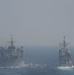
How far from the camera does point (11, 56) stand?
194625 millimetres

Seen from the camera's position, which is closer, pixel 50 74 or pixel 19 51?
pixel 50 74

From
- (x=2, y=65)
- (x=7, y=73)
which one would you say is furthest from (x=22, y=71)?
(x=2, y=65)

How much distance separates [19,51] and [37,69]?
25.7m

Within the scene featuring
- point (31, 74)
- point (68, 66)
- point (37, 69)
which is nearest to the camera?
point (31, 74)

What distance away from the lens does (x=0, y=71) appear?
548 feet

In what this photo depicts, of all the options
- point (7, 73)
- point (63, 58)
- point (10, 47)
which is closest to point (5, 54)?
point (10, 47)

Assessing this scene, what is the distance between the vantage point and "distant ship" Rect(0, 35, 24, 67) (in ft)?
630

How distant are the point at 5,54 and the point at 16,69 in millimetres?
20196

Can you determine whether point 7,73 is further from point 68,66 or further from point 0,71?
point 68,66

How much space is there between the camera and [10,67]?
18312 centimetres

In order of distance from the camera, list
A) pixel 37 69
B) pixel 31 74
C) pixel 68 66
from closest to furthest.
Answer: pixel 31 74 < pixel 37 69 < pixel 68 66

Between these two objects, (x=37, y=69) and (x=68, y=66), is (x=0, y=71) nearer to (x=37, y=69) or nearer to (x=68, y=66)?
(x=37, y=69)

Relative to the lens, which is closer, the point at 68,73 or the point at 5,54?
the point at 68,73

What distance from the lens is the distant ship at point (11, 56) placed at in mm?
191875
